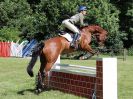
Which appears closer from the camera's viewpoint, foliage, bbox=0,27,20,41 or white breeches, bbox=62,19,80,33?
white breeches, bbox=62,19,80,33

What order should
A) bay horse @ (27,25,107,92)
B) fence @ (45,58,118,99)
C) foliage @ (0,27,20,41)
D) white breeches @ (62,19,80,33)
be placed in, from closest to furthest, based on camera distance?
1. fence @ (45,58,118,99)
2. bay horse @ (27,25,107,92)
3. white breeches @ (62,19,80,33)
4. foliage @ (0,27,20,41)

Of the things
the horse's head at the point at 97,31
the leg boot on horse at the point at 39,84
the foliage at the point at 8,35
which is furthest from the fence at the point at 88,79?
the foliage at the point at 8,35

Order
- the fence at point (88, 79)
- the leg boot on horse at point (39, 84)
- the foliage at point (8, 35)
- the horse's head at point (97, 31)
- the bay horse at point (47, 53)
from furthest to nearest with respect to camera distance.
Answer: the foliage at point (8, 35)
the horse's head at point (97, 31)
the bay horse at point (47, 53)
the leg boot on horse at point (39, 84)
the fence at point (88, 79)

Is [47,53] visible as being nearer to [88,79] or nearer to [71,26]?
[71,26]

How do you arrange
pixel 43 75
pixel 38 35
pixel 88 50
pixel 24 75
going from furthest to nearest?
pixel 38 35, pixel 24 75, pixel 88 50, pixel 43 75

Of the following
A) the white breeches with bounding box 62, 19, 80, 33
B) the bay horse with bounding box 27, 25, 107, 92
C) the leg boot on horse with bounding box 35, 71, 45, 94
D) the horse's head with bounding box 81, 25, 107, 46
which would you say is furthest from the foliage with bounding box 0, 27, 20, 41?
the leg boot on horse with bounding box 35, 71, 45, 94

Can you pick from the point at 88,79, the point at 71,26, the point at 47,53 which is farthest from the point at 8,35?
the point at 88,79

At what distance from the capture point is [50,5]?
40938mm

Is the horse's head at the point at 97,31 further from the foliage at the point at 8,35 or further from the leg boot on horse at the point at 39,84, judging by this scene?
the foliage at the point at 8,35

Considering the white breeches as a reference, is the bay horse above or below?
below

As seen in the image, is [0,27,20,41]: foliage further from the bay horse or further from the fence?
the bay horse

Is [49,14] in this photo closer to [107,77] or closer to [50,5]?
[50,5]

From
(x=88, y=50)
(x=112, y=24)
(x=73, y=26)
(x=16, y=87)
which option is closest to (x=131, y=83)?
(x=88, y=50)

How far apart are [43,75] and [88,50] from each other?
188cm
